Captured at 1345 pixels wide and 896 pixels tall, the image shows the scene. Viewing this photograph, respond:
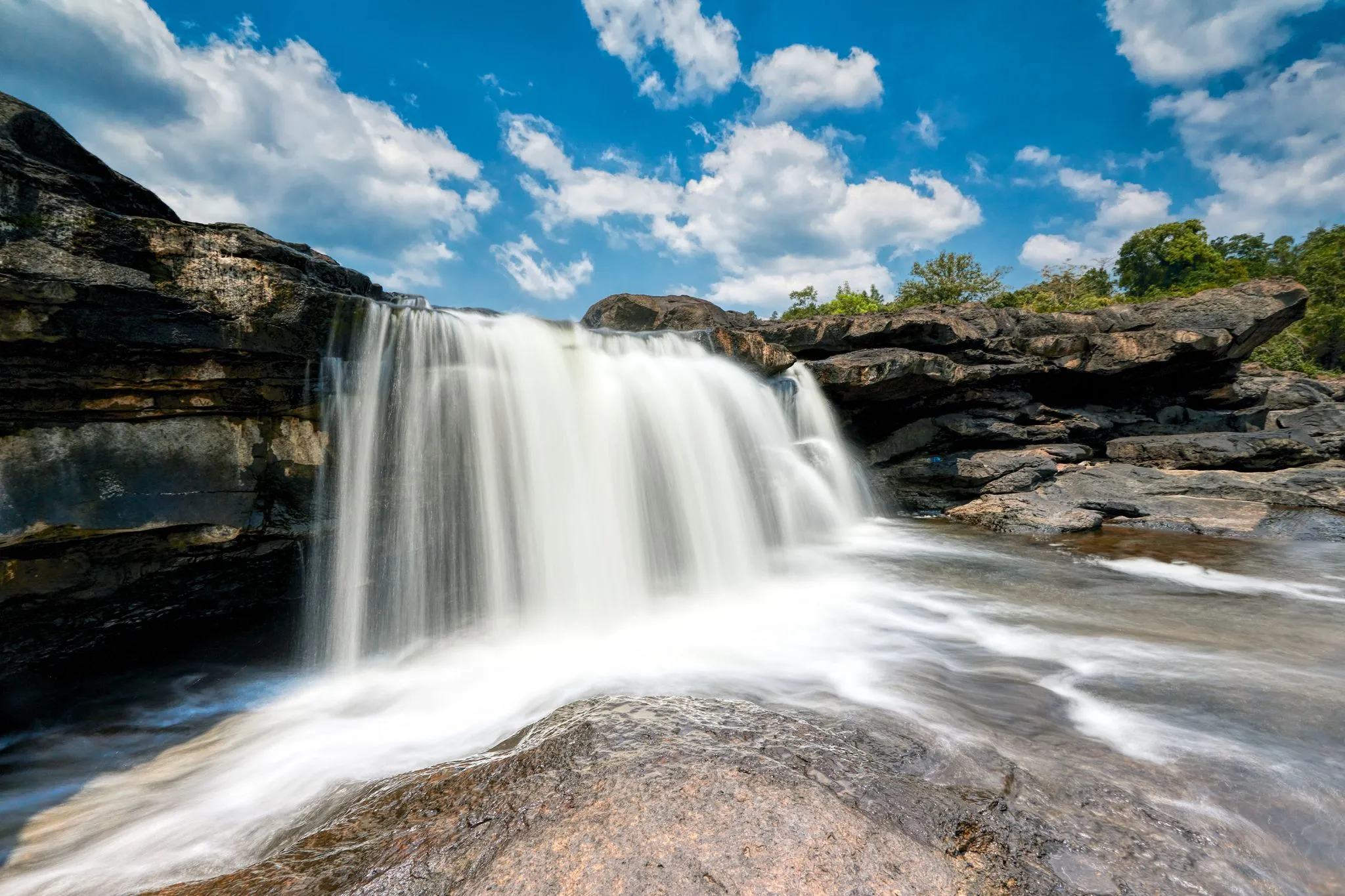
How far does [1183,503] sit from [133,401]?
1641 centimetres

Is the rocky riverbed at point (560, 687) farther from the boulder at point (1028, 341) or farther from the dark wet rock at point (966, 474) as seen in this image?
the boulder at point (1028, 341)

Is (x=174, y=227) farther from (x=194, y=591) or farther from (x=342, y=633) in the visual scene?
(x=342, y=633)

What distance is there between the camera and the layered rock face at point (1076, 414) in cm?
1080

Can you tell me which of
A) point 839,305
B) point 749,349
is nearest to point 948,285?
point 839,305

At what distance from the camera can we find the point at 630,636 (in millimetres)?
5961

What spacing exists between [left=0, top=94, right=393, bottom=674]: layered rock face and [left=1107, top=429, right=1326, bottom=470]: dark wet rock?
1746 centimetres

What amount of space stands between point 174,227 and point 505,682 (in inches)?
205

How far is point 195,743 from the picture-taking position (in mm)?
4379

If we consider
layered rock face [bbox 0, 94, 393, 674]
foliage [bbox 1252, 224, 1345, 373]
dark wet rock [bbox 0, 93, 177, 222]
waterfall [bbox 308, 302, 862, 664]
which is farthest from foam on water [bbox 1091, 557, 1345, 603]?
foliage [bbox 1252, 224, 1345, 373]

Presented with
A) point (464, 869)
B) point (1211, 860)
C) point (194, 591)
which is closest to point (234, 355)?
point (194, 591)

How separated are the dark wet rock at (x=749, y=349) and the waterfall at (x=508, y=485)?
186cm

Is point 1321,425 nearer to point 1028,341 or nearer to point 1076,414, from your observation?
point 1076,414

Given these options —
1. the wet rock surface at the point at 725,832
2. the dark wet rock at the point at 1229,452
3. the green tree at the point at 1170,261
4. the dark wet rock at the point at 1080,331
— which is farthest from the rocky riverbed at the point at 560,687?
the green tree at the point at 1170,261

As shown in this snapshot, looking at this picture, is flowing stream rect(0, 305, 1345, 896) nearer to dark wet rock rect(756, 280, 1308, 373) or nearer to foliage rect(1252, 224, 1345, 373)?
dark wet rock rect(756, 280, 1308, 373)
